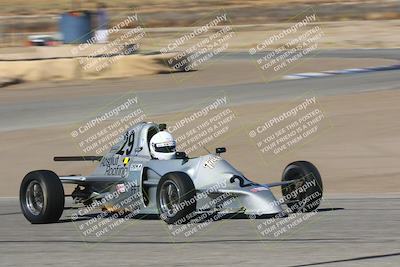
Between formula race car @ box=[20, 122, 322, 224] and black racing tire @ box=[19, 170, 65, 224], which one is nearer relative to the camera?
formula race car @ box=[20, 122, 322, 224]

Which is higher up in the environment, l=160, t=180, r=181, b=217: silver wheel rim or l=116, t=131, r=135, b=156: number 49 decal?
l=116, t=131, r=135, b=156: number 49 decal

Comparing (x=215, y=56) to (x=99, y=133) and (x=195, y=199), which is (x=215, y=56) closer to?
(x=99, y=133)

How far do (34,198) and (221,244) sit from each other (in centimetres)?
312

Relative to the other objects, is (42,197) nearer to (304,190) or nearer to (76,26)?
(304,190)

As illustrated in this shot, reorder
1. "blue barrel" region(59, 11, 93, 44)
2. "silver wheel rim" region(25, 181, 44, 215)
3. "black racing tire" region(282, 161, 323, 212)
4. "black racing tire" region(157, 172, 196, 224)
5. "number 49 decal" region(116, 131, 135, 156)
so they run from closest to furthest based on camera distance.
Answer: "black racing tire" region(157, 172, 196, 224) < "black racing tire" region(282, 161, 323, 212) < "silver wheel rim" region(25, 181, 44, 215) < "number 49 decal" region(116, 131, 135, 156) < "blue barrel" region(59, 11, 93, 44)

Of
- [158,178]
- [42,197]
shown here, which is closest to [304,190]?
[158,178]

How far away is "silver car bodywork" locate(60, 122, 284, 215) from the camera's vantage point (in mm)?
11023

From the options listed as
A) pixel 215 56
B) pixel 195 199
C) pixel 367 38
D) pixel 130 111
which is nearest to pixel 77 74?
pixel 130 111

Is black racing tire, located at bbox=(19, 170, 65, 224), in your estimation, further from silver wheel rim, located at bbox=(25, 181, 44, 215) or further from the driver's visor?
the driver's visor

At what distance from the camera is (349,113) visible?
24734mm

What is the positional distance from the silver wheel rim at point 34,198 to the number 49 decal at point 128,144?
44.0 inches

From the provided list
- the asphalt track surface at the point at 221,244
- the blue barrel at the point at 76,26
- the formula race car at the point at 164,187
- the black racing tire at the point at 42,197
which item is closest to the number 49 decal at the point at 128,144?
the formula race car at the point at 164,187

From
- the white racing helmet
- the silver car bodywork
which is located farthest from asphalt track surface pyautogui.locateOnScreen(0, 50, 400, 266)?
the white racing helmet

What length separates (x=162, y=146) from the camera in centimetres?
1200
